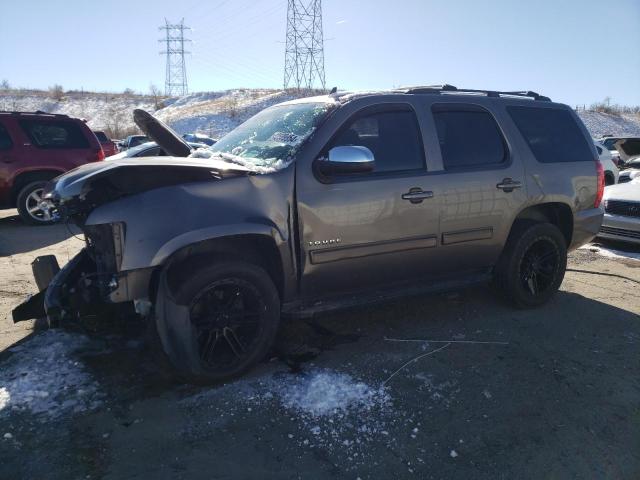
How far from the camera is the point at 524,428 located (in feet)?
9.02

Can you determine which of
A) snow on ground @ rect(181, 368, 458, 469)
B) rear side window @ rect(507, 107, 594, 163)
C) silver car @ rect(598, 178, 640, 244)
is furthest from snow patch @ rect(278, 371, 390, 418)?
silver car @ rect(598, 178, 640, 244)

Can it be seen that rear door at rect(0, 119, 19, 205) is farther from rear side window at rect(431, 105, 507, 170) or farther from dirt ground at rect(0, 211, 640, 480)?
rear side window at rect(431, 105, 507, 170)

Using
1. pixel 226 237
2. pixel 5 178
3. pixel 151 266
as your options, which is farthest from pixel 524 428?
pixel 5 178

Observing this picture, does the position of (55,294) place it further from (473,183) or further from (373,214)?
(473,183)

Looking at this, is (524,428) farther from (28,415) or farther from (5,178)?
(5,178)

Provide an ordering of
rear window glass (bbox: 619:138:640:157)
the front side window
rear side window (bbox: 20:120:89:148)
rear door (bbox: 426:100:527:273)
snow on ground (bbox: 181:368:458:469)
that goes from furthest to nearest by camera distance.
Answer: rear window glass (bbox: 619:138:640:157) → rear side window (bbox: 20:120:89:148) → rear door (bbox: 426:100:527:273) → the front side window → snow on ground (bbox: 181:368:458:469)

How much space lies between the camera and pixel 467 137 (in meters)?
4.00

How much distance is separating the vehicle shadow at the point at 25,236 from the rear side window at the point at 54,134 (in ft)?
5.11

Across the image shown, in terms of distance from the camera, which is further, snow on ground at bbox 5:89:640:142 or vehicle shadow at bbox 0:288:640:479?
snow on ground at bbox 5:89:640:142

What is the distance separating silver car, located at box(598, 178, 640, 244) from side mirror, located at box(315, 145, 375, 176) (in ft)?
18.2

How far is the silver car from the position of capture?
6871mm

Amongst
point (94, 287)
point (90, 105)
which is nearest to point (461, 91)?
point (94, 287)

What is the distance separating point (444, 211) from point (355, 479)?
7.25 ft

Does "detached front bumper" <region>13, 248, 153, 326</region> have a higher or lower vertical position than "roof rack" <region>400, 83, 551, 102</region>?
lower
